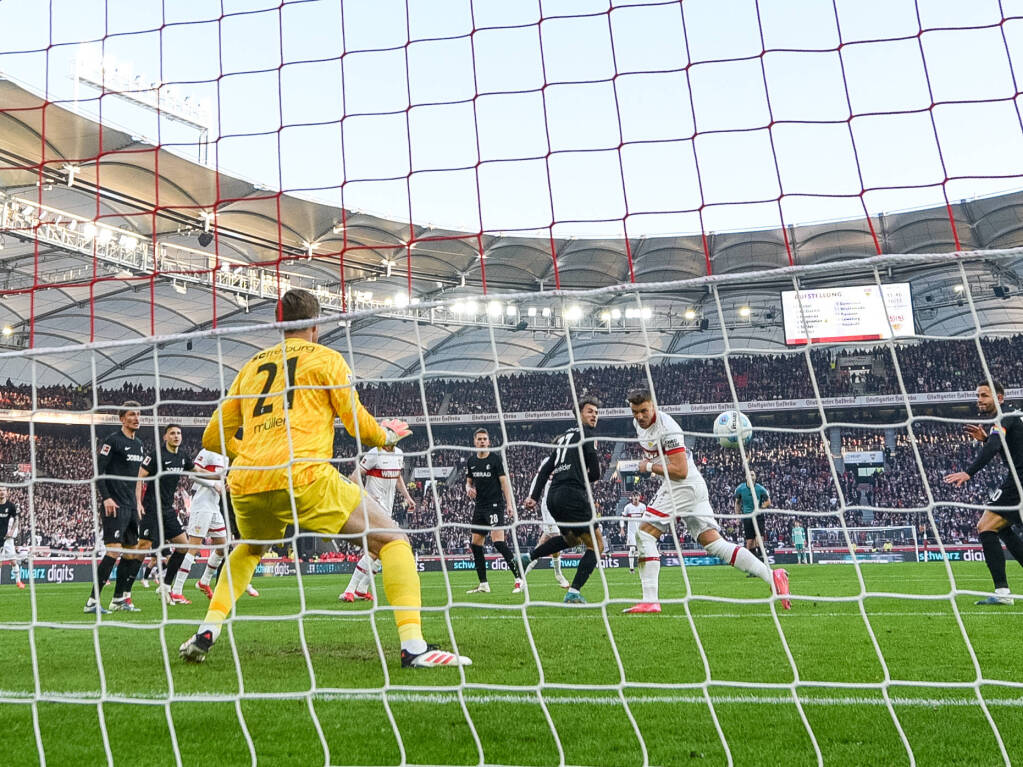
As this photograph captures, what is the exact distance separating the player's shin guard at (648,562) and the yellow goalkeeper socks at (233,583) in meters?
3.33

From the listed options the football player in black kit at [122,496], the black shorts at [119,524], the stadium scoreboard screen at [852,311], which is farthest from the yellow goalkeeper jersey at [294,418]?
the stadium scoreboard screen at [852,311]

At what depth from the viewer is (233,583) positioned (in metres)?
4.25

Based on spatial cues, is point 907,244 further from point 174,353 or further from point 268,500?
point 174,353

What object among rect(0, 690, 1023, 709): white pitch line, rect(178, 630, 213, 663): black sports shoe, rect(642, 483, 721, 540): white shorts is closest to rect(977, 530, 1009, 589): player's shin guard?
rect(642, 483, 721, 540): white shorts

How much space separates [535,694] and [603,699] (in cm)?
30

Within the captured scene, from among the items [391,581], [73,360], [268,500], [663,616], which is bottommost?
[663,616]

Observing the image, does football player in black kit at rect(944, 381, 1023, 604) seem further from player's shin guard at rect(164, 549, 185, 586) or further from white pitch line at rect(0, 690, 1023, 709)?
player's shin guard at rect(164, 549, 185, 586)

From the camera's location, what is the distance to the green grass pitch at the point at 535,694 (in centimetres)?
271

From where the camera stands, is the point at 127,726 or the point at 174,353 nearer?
the point at 127,726

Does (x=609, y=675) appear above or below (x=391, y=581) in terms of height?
below

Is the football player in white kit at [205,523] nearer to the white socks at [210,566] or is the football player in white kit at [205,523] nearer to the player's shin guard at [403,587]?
the white socks at [210,566]

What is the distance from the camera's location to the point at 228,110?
516 cm

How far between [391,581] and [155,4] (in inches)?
144

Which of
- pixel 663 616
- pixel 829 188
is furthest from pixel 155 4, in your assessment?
pixel 663 616
